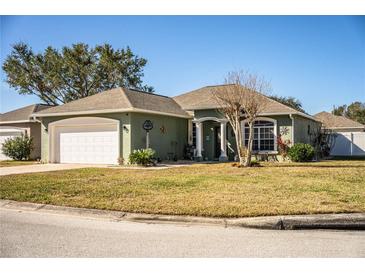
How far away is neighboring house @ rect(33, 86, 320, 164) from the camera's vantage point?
19266 millimetres

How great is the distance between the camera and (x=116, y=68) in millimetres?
37281

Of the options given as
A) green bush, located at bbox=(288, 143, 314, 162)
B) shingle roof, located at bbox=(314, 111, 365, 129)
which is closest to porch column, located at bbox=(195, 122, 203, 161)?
A: green bush, located at bbox=(288, 143, 314, 162)

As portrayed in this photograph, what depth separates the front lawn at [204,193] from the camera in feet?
24.3

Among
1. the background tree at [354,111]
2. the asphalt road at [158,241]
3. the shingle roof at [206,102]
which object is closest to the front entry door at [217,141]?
the shingle roof at [206,102]

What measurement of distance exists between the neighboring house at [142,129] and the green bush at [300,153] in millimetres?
807

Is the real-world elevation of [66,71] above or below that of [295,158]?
above

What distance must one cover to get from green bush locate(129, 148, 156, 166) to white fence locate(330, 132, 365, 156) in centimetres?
1722

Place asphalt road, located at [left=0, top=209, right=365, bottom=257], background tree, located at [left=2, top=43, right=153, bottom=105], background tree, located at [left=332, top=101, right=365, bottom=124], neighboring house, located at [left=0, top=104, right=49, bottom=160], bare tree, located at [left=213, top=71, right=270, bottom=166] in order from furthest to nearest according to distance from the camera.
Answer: background tree, located at [left=332, top=101, right=365, bottom=124], background tree, located at [left=2, top=43, right=153, bottom=105], neighboring house, located at [left=0, top=104, right=49, bottom=160], bare tree, located at [left=213, top=71, right=270, bottom=166], asphalt road, located at [left=0, top=209, right=365, bottom=257]

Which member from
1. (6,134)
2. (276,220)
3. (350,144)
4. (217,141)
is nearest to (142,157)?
(217,141)

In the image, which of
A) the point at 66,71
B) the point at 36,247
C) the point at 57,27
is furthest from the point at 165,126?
the point at 66,71

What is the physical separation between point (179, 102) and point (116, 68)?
13991 mm

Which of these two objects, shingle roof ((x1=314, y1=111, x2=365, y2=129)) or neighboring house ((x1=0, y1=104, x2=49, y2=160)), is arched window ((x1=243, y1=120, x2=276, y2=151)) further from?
shingle roof ((x1=314, y1=111, x2=365, y2=129))

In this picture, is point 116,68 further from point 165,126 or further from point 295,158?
point 295,158

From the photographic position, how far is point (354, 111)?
5941 cm
